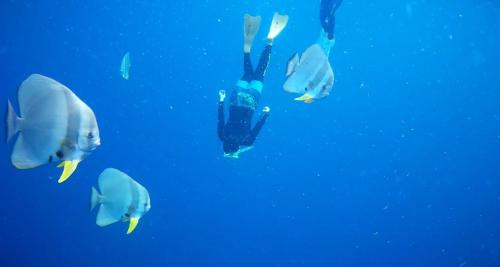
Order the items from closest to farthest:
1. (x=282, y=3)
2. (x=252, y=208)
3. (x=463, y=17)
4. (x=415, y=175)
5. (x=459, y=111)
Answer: (x=252, y=208) < (x=463, y=17) < (x=415, y=175) < (x=282, y=3) < (x=459, y=111)

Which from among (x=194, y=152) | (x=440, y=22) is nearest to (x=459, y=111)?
(x=440, y=22)

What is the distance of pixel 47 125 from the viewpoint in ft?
7.11

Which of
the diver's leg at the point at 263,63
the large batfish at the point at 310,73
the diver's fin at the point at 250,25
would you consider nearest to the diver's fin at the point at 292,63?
the large batfish at the point at 310,73

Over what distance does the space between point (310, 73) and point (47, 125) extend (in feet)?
7.45

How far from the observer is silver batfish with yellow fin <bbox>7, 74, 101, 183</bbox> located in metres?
2.14

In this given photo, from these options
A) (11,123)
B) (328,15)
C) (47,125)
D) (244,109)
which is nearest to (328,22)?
(328,15)

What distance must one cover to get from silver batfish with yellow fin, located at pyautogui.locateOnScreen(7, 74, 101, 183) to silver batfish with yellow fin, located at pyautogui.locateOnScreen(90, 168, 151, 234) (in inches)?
62.0

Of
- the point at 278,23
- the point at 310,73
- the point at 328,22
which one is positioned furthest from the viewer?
the point at 328,22

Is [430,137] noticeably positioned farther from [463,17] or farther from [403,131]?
[463,17]

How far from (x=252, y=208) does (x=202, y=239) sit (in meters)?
5.48

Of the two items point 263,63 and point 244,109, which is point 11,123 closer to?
point 244,109

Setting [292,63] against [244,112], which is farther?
[244,112]

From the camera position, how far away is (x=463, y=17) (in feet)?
92.5

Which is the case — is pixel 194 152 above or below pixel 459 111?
above
